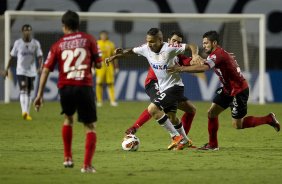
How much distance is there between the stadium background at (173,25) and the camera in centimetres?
2328

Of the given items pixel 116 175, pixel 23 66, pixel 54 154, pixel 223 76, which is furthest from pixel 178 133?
pixel 23 66

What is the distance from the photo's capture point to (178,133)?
11.4 metres

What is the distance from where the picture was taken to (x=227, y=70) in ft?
36.8

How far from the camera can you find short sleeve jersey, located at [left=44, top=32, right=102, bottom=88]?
344 inches

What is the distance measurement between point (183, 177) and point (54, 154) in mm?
2814

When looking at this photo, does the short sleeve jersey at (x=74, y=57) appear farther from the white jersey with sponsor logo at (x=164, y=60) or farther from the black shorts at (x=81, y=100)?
the white jersey with sponsor logo at (x=164, y=60)

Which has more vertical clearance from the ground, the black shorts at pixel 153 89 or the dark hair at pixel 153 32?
the dark hair at pixel 153 32

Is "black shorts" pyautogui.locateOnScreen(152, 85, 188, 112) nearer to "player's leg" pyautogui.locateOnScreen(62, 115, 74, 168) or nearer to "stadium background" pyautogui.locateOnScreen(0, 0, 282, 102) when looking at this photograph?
"player's leg" pyautogui.locateOnScreen(62, 115, 74, 168)

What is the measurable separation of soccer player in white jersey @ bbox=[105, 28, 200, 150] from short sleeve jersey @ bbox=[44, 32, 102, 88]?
Answer: 231 centimetres

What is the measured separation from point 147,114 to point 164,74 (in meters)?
0.75

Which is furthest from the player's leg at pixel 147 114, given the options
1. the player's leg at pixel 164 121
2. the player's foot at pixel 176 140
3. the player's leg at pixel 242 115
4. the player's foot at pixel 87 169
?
the player's foot at pixel 87 169

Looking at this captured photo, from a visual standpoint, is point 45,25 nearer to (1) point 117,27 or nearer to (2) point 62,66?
(1) point 117,27

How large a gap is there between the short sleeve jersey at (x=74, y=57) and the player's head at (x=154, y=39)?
231 cm

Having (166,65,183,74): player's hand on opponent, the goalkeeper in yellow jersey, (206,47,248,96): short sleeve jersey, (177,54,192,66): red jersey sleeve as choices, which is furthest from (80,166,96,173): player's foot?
the goalkeeper in yellow jersey
